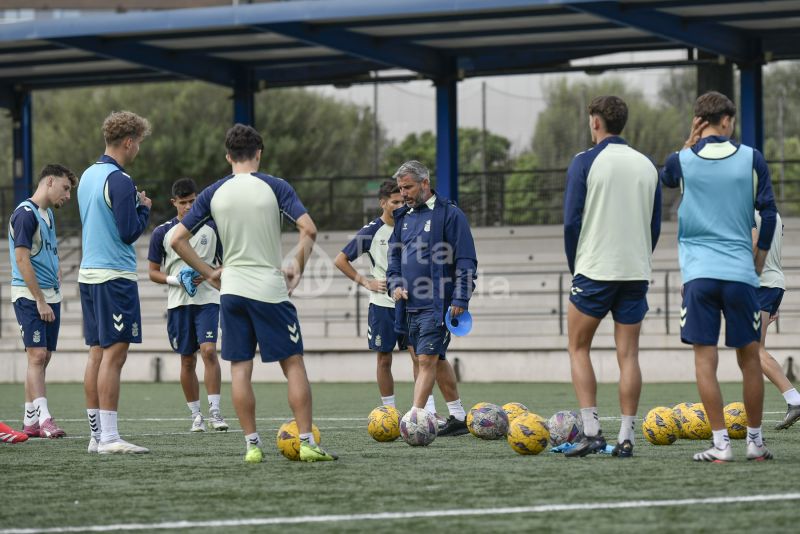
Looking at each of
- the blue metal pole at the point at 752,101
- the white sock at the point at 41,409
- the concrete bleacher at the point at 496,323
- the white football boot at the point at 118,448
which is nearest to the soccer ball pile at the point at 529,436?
→ the white football boot at the point at 118,448

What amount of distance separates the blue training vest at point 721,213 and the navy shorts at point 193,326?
510 cm

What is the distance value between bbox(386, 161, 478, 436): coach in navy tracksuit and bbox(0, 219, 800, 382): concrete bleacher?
9.57 m

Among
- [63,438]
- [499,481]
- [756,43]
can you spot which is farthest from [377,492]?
[756,43]

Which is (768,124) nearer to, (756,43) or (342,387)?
(756,43)

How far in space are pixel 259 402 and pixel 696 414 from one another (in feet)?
25.0

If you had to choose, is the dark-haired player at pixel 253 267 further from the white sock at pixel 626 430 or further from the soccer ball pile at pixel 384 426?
the white sock at pixel 626 430

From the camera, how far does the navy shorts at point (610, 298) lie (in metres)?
8.04

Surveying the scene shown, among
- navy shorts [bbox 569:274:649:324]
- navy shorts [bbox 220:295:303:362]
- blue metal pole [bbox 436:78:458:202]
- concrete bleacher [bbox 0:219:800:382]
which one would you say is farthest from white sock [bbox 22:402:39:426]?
blue metal pole [bbox 436:78:458:202]

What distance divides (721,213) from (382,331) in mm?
4461

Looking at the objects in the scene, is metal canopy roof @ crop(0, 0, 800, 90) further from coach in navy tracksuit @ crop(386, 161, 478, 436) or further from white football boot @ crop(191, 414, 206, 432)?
white football boot @ crop(191, 414, 206, 432)

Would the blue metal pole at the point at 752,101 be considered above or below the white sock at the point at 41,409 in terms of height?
above

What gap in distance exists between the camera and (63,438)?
10.6 metres

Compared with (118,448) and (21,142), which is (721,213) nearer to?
(118,448)

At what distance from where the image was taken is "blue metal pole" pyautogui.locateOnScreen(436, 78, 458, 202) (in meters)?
23.7
